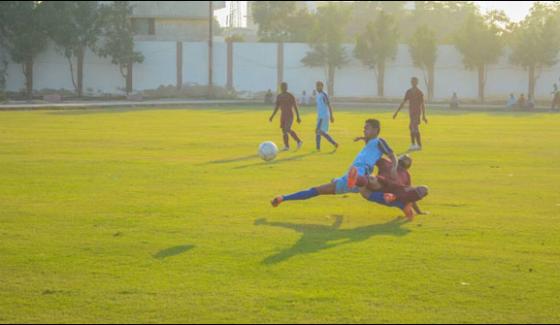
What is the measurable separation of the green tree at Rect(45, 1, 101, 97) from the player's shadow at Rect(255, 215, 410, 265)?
4782 cm

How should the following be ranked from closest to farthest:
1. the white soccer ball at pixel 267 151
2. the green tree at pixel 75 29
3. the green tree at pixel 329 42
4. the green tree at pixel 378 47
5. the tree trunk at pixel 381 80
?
the white soccer ball at pixel 267 151
the green tree at pixel 75 29
the green tree at pixel 378 47
the green tree at pixel 329 42
the tree trunk at pixel 381 80

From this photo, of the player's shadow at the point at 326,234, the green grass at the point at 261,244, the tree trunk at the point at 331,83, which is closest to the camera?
the green grass at the point at 261,244

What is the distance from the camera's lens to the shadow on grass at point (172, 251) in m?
8.47

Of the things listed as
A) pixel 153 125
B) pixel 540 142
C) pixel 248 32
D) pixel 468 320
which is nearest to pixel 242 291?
pixel 468 320

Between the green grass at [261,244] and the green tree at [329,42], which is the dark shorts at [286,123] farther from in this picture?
the green tree at [329,42]

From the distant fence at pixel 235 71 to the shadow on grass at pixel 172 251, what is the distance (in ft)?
165

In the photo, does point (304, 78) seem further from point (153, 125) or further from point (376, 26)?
point (153, 125)

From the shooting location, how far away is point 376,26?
58562 mm

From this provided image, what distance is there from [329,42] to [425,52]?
6.78 m

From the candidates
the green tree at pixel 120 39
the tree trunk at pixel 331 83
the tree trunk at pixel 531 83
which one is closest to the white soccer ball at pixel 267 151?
the tree trunk at pixel 531 83

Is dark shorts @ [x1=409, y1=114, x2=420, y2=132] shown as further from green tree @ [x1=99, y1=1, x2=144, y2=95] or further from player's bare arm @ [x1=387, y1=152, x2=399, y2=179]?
green tree @ [x1=99, y1=1, x2=144, y2=95]

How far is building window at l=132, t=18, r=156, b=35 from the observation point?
65812 mm

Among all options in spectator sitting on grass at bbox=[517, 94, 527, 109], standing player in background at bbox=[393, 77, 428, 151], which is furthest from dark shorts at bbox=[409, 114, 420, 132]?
spectator sitting on grass at bbox=[517, 94, 527, 109]

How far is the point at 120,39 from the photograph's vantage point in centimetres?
5647
